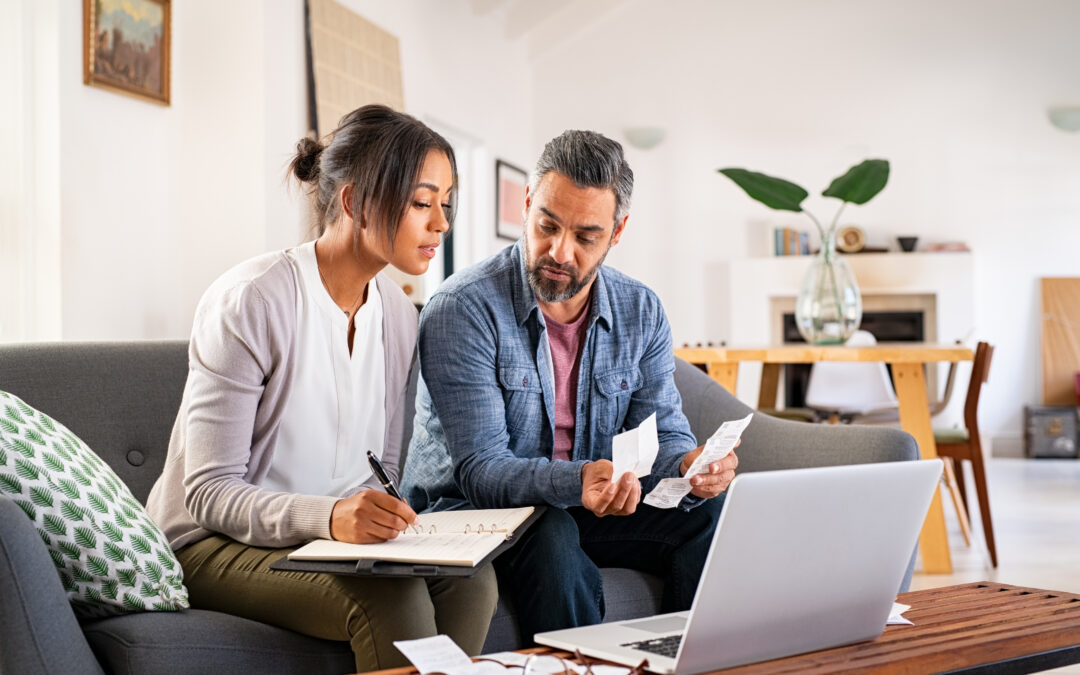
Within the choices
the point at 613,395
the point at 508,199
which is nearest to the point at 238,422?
the point at 613,395

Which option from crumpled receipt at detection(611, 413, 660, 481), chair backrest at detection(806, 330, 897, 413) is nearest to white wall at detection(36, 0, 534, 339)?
chair backrest at detection(806, 330, 897, 413)

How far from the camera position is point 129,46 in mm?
3842

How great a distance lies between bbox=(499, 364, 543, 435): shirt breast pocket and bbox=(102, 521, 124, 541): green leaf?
699mm

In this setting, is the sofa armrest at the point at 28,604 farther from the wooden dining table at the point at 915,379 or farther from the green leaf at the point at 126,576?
the wooden dining table at the point at 915,379

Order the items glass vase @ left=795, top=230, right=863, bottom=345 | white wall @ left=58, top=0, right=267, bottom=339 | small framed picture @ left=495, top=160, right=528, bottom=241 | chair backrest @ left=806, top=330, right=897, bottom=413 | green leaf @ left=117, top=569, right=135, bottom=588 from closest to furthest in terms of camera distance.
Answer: green leaf @ left=117, top=569, right=135, bottom=588 → white wall @ left=58, top=0, right=267, bottom=339 → glass vase @ left=795, top=230, right=863, bottom=345 → chair backrest @ left=806, top=330, right=897, bottom=413 → small framed picture @ left=495, top=160, right=528, bottom=241

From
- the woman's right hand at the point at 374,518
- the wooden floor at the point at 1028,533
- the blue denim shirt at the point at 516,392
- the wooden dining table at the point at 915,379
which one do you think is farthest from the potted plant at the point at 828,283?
the woman's right hand at the point at 374,518

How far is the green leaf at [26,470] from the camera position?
141cm

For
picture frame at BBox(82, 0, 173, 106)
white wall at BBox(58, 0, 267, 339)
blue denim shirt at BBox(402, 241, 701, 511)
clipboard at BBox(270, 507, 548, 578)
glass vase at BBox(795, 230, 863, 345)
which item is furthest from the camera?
glass vase at BBox(795, 230, 863, 345)

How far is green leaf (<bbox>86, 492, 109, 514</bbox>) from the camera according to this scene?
1461 mm

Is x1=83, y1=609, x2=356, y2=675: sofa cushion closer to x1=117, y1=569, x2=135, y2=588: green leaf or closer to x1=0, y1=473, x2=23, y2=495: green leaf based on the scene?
x1=117, y1=569, x2=135, y2=588: green leaf

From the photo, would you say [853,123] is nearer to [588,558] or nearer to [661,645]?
[588,558]

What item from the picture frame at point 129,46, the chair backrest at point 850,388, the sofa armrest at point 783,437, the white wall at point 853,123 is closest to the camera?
the sofa armrest at point 783,437

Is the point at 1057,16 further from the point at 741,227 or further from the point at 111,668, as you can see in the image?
the point at 111,668

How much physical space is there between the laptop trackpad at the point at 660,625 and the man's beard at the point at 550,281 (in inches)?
30.0
